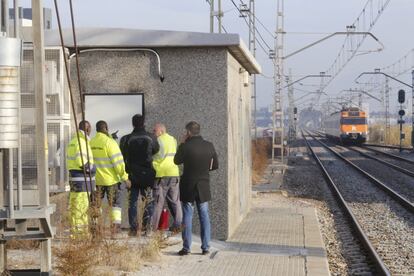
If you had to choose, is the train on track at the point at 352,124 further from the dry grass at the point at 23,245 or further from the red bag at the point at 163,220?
the dry grass at the point at 23,245

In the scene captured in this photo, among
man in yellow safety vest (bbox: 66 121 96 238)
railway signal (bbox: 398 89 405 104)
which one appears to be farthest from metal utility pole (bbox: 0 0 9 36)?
railway signal (bbox: 398 89 405 104)

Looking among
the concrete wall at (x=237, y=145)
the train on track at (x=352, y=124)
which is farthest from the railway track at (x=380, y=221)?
the train on track at (x=352, y=124)

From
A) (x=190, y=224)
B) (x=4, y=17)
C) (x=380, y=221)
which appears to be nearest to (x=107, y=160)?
(x=190, y=224)

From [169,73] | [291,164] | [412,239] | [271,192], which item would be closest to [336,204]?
[271,192]

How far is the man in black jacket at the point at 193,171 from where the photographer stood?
1019 cm

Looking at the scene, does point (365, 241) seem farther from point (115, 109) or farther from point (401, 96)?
point (401, 96)

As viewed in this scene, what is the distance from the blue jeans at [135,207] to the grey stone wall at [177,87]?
1.36 metres

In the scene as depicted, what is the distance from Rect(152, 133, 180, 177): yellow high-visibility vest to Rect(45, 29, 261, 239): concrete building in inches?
45.3

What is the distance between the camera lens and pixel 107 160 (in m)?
10.8

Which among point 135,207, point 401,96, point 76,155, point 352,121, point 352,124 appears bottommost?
point 135,207

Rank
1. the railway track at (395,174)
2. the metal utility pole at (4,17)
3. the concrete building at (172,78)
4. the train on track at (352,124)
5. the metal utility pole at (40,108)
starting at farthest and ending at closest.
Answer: the train on track at (352,124)
the railway track at (395,174)
the concrete building at (172,78)
the metal utility pole at (40,108)
the metal utility pole at (4,17)

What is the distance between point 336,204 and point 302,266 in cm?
1135

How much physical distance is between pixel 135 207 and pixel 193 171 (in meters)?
1.46

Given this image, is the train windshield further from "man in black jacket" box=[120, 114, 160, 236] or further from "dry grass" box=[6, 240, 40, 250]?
"dry grass" box=[6, 240, 40, 250]
